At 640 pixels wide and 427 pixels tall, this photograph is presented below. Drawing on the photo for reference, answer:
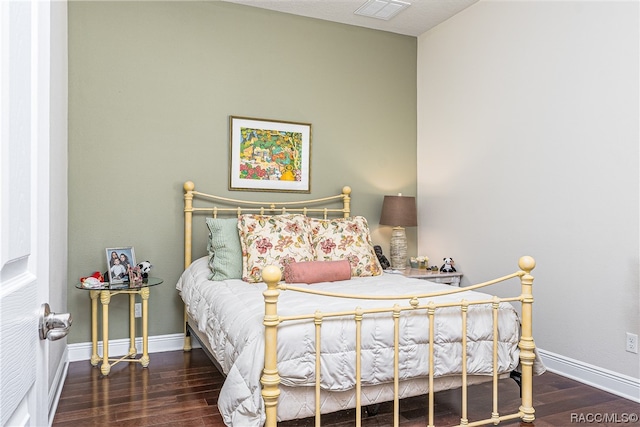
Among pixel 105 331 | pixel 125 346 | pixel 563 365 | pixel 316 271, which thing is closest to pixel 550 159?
pixel 563 365

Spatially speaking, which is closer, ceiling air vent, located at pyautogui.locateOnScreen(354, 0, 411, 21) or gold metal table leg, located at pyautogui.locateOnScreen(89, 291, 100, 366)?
gold metal table leg, located at pyautogui.locateOnScreen(89, 291, 100, 366)

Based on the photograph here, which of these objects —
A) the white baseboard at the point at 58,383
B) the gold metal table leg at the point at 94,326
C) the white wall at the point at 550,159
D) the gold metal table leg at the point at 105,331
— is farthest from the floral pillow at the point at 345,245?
the white baseboard at the point at 58,383

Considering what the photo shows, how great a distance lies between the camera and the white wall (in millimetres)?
2777

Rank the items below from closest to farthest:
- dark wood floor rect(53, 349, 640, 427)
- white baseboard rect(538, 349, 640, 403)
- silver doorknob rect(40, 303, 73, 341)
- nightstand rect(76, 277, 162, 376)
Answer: silver doorknob rect(40, 303, 73, 341) < dark wood floor rect(53, 349, 640, 427) < white baseboard rect(538, 349, 640, 403) < nightstand rect(76, 277, 162, 376)

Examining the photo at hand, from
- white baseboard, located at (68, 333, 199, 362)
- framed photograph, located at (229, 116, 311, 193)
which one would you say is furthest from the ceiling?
white baseboard, located at (68, 333, 199, 362)

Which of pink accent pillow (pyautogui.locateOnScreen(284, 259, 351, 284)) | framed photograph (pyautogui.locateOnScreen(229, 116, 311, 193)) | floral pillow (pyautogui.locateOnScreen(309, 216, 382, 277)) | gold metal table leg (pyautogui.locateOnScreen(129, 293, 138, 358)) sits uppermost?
framed photograph (pyautogui.locateOnScreen(229, 116, 311, 193))

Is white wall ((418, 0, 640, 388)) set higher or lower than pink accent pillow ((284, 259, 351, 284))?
higher

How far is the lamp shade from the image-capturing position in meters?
4.04

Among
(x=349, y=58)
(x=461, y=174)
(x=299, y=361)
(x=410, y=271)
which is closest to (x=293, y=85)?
(x=349, y=58)

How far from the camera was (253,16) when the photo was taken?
3.93m

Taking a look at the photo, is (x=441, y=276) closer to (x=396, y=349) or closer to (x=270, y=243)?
(x=270, y=243)

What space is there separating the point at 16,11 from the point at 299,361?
5.38 feet

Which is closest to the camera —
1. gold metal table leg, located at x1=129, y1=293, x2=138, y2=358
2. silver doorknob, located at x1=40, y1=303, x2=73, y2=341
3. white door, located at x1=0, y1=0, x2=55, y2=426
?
white door, located at x1=0, y1=0, x2=55, y2=426

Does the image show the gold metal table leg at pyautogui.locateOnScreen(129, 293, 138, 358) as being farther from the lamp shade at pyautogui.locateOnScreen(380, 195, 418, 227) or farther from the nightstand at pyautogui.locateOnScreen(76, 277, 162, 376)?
the lamp shade at pyautogui.locateOnScreen(380, 195, 418, 227)
